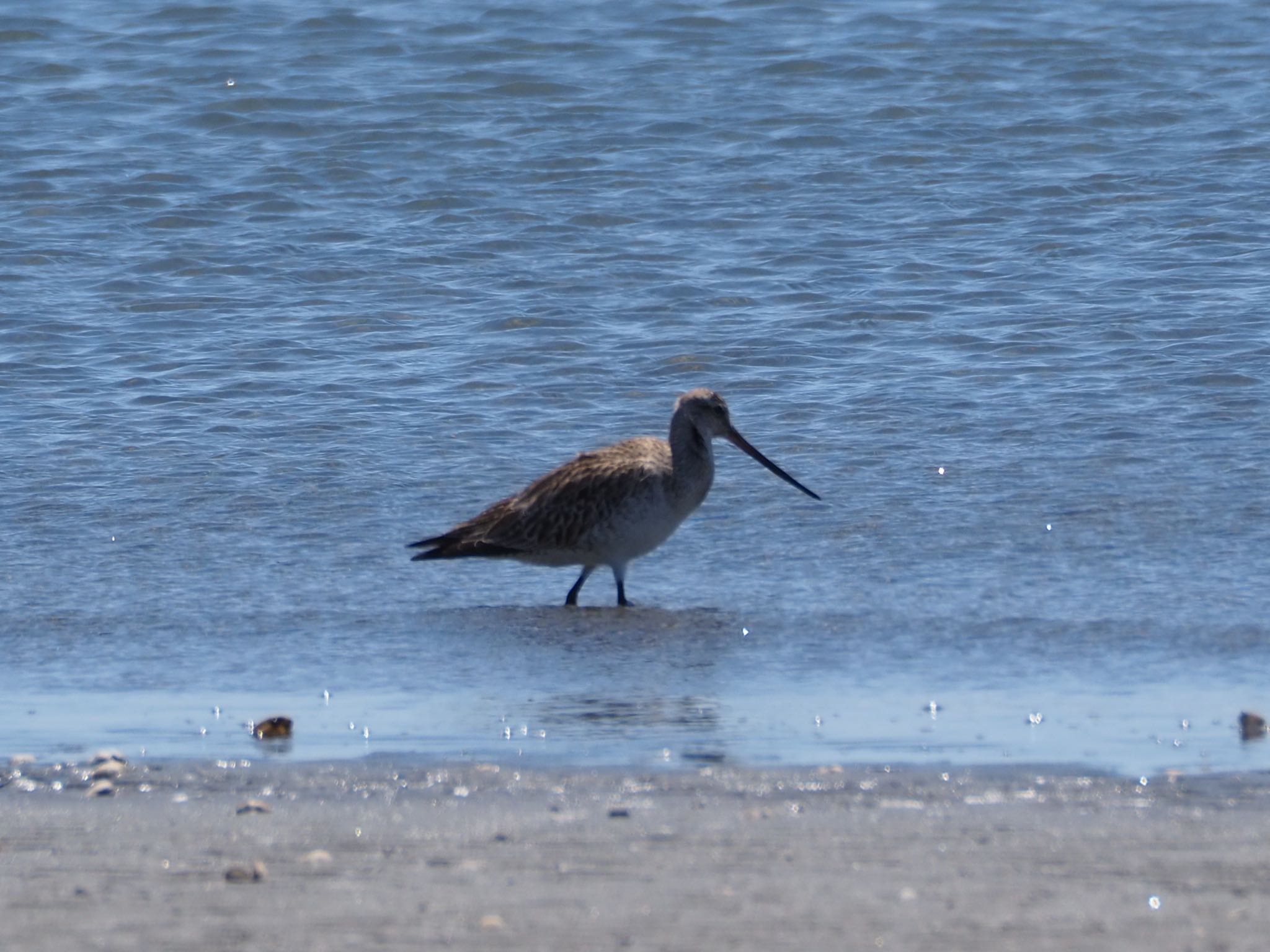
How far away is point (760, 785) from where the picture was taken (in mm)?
4879

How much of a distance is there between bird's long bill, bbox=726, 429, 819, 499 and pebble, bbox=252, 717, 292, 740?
10.1 ft

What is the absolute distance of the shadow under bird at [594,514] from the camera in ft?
24.5

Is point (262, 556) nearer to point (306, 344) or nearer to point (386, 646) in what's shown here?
point (386, 646)

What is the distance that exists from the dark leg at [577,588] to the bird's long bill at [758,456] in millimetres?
927

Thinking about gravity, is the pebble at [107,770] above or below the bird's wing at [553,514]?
above

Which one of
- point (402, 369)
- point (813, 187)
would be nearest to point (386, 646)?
point (402, 369)

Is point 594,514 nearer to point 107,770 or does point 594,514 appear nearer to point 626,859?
point 107,770

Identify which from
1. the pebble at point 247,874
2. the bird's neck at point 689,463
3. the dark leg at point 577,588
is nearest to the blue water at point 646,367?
the dark leg at point 577,588

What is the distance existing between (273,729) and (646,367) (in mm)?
5044

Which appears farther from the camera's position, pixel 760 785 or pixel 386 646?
pixel 386 646

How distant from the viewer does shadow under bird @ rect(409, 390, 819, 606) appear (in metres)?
7.47

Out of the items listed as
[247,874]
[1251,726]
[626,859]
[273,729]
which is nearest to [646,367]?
[273,729]

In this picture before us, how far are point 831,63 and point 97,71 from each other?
6201 millimetres

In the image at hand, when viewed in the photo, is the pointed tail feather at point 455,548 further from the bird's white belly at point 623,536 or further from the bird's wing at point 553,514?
the bird's white belly at point 623,536
